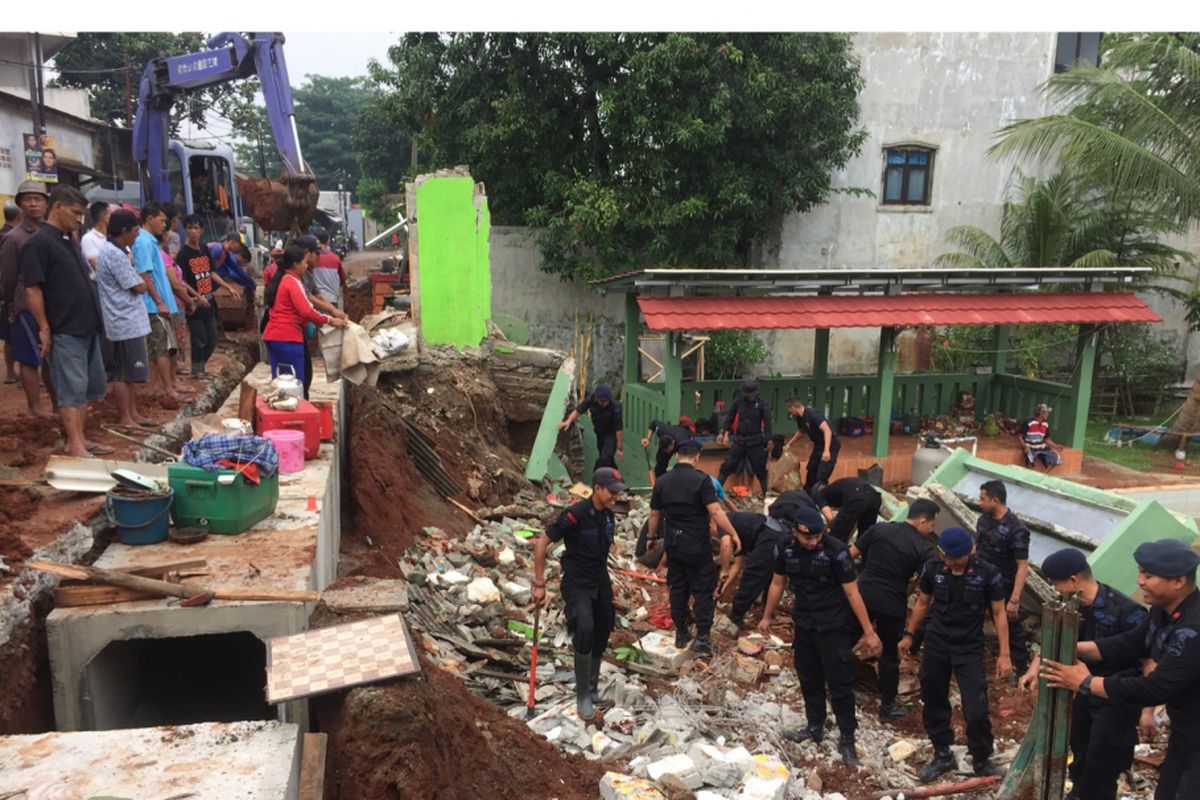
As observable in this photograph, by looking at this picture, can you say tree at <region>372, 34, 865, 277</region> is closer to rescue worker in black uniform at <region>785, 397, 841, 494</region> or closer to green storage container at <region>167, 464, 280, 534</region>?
rescue worker in black uniform at <region>785, 397, 841, 494</region>

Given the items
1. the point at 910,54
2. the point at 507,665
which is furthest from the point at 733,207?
the point at 507,665

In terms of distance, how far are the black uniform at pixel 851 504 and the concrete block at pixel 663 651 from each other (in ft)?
5.95

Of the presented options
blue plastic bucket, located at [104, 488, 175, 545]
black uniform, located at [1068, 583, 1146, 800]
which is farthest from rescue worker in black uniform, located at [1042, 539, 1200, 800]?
blue plastic bucket, located at [104, 488, 175, 545]

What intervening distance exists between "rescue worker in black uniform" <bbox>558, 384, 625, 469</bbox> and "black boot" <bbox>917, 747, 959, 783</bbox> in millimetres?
6787

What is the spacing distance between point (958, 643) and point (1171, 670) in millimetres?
1412

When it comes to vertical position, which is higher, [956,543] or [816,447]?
[956,543]

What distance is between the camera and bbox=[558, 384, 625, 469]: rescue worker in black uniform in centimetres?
1163

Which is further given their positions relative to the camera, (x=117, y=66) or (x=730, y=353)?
(x=117, y=66)

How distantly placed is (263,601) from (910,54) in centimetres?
1814

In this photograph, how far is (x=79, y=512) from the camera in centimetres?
519

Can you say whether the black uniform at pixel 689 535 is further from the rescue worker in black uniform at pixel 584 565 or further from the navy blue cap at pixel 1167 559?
the navy blue cap at pixel 1167 559

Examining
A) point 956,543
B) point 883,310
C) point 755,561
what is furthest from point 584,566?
point 883,310

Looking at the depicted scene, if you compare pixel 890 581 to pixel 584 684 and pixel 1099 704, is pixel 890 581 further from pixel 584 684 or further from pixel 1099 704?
pixel 584 684

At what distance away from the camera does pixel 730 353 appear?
1766 cm
